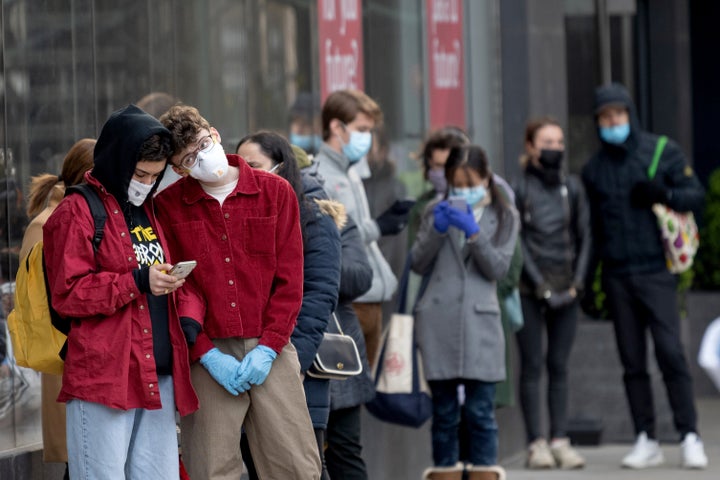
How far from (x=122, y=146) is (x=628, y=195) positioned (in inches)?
211

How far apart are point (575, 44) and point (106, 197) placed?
9064 millimetres

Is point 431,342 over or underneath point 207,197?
underneath

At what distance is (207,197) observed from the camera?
18.3 feet

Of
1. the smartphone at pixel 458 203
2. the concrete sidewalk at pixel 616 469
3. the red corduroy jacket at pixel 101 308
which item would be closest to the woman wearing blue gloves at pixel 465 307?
the smartphone at pixel 458 203

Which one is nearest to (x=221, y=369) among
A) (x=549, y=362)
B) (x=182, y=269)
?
(x=182, y=269)

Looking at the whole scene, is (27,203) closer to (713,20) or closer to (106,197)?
(106,197)

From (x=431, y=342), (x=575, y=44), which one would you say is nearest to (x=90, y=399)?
(x=431, y=342)

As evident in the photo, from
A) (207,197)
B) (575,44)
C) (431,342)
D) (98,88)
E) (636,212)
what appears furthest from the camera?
(575,44)

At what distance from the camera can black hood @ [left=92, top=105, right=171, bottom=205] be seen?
5094mm

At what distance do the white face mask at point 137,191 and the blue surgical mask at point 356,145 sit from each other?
2747 millimetres

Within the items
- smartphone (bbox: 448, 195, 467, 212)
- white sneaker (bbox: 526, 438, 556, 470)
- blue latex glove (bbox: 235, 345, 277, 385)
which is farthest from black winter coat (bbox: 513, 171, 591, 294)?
blue latex glove (bbox: 235, 345, 277, 385)

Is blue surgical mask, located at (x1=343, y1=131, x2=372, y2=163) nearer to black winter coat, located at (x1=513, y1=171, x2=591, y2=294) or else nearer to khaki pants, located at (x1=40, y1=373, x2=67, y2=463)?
black winter coat, located at (x1=513, y1=171, x2=591, y2=294)

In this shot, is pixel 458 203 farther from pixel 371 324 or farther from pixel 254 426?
pixel 254 426

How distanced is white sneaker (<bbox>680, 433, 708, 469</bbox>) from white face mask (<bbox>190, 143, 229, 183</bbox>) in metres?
5.18
